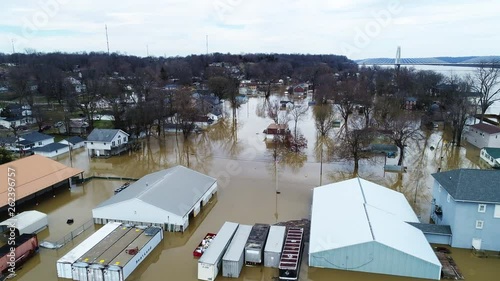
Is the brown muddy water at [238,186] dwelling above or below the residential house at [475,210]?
below

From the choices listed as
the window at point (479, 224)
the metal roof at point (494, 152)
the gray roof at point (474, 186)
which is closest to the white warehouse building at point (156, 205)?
the gray roof at point (474, 186)

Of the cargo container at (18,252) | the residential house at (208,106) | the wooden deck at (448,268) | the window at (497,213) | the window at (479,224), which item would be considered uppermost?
the residential house at (208,106)

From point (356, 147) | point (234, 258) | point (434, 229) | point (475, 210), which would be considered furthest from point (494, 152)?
point (234, 258)

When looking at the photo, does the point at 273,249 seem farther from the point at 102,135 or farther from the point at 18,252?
the point at 102,135

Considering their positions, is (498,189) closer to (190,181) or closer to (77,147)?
(190,181)

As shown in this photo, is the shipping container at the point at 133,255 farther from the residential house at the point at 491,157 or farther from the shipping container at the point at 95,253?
the residential house at the point at 491,157

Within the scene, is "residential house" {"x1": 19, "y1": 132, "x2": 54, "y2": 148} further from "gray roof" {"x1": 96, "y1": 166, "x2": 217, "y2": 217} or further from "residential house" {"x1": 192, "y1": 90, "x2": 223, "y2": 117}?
"residential house" {"x1": 192, "y1": 90, "x2": 223, "y2": 117}

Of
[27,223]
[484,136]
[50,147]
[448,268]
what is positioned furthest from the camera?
[484,136]
